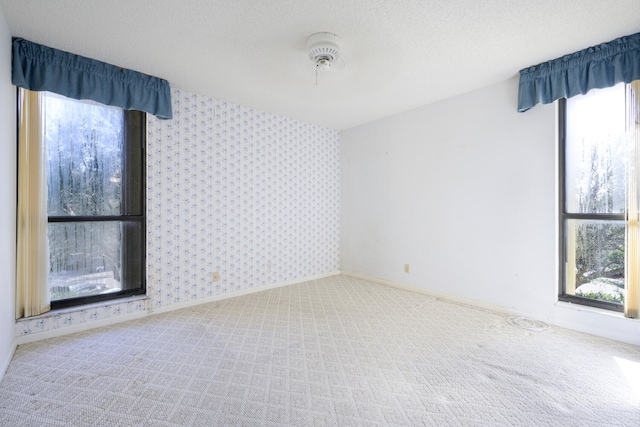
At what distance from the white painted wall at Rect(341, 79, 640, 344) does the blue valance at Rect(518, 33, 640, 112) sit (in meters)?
0.17

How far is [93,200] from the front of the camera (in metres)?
2.69

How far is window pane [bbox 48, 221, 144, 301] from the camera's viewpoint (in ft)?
8.29

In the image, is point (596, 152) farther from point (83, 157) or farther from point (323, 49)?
point (83, 157)

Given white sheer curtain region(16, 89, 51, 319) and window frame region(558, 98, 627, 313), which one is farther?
window frame region(558, 98, 627, 313)

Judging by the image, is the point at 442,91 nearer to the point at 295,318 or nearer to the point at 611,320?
the point at 611,320

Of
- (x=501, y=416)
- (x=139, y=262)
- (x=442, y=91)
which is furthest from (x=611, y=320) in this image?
(x=139, y=262)

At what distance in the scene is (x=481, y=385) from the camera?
1.72 metres

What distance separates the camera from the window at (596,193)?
2375mm

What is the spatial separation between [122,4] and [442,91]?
9.69ft

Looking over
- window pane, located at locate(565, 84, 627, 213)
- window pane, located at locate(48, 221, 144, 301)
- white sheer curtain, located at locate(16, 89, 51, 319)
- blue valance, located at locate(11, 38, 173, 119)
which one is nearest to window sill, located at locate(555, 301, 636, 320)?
window pane, located at locate(565, 84, 627, 213)

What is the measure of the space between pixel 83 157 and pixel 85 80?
0.67 metres

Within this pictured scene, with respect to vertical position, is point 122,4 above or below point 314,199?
above

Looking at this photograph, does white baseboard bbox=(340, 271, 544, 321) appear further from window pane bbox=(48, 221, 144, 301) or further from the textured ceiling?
window pane bbox=(48, 221, 144, 301)

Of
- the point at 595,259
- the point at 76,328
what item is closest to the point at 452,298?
the point at 595,259
